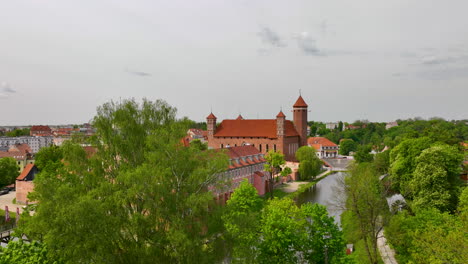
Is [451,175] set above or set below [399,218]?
above

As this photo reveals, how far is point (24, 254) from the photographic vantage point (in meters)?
13.0

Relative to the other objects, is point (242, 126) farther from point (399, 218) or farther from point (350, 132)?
point (350, 132)

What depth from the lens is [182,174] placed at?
14.3 m

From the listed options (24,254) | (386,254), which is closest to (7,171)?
(24,254)

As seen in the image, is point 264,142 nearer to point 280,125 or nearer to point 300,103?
point 280,125

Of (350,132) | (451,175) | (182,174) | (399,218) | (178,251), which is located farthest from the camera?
(350,132)

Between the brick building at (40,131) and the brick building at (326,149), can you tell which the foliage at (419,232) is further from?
the brick building at (40,131)

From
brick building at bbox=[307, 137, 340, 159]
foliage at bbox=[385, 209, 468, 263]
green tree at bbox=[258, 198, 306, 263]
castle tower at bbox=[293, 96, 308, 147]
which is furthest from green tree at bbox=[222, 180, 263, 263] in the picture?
brick building at bbox=[307, 137, 340, 159]

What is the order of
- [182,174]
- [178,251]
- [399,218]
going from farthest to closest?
1. [399,218]
2. [182,174]
3. [178,251]

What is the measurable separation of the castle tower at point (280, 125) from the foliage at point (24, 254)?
47566 mm

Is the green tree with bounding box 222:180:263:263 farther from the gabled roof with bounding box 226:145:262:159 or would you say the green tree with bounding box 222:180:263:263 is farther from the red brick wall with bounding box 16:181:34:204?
the red brick wall with bounding box 16:181:34:204

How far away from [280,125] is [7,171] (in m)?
42.5

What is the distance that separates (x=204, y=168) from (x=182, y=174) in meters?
1.04

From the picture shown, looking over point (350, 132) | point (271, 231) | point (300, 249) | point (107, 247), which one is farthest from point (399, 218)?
point (350, 132)
